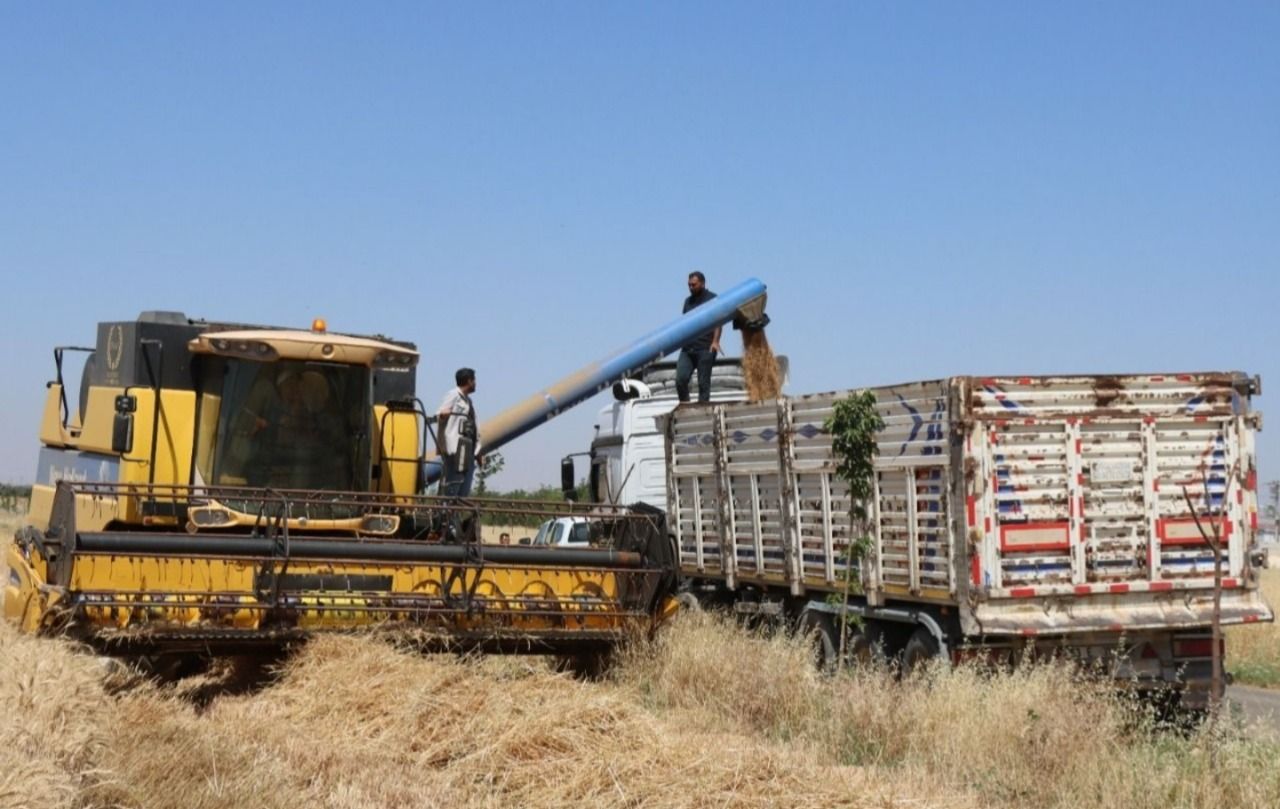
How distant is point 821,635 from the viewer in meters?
15.4

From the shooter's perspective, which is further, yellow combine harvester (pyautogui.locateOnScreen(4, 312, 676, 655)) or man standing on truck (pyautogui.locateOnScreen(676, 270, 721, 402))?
man standing on truck (pyautogui.locateOnScreen(676, 270, 721, 402))

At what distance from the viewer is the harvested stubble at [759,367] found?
20.7m

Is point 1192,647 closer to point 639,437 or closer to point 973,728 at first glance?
point 973,728

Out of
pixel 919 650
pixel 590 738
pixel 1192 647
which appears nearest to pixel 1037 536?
pixel 919 650

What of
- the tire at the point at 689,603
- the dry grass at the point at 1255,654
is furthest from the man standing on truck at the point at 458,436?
the dry grass at the point at 1255,654

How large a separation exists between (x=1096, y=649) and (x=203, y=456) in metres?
7.17

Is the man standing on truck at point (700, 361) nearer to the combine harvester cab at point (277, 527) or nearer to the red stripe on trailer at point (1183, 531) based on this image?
the combine harvester cab at point (277, 527)

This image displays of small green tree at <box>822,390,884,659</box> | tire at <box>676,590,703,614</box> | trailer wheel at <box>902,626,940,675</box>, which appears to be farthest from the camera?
tire at <box>676,590,703,614</box>

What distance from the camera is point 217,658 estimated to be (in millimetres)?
11906

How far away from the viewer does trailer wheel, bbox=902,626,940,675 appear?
1313cm

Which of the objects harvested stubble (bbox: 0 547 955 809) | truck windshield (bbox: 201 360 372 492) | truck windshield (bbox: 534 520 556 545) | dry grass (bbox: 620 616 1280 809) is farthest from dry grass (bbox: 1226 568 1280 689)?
truck windshield (bbox: 201 360 372 492)

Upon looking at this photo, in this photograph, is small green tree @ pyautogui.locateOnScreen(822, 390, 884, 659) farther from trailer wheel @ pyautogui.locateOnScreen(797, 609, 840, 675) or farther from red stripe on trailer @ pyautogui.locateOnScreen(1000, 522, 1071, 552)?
red stripe on trailer @ pyautogui.locateOnScreen(1000, 522, 1071, 552)

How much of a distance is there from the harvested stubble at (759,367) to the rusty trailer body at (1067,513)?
662cm

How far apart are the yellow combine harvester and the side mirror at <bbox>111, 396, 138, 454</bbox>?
0.02 meters
